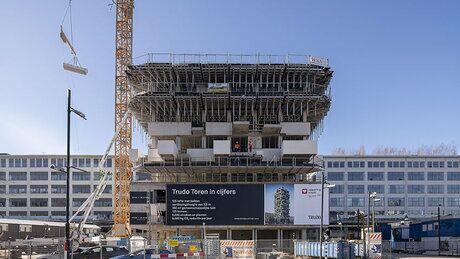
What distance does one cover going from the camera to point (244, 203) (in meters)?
64.2

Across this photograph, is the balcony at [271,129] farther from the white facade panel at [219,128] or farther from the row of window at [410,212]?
the row of window at [410,212]

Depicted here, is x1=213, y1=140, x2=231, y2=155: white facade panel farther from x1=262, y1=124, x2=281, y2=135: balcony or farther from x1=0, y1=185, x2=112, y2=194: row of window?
x1=0, y1=185, x2=112, y2=194: row of window

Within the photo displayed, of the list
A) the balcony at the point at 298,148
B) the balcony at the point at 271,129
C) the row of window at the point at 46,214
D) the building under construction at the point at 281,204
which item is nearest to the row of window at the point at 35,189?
the row of window at the point at 46,214

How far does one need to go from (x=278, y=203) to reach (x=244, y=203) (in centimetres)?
414

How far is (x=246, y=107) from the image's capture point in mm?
71562

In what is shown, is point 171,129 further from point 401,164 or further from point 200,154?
point 401,164

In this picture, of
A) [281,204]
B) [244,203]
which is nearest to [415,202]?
[281,204]

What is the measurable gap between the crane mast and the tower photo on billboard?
3464 centimetres

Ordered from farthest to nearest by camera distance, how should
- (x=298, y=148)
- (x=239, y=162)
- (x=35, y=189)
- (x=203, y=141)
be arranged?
1. (x=35, y=189)
2. (x=203, y=141)
3. (x=239, y=162)
4. (x=298, y=148)

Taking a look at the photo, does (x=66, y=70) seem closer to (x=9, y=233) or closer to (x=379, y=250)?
(x=9, y=233)

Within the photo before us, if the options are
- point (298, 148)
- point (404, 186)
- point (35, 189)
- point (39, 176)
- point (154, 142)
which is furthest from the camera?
point (404, 186)

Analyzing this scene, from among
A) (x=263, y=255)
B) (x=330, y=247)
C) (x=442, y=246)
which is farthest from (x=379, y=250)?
(x=442, y=246)

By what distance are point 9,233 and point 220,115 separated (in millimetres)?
35454

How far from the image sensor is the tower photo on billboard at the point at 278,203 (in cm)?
6412
